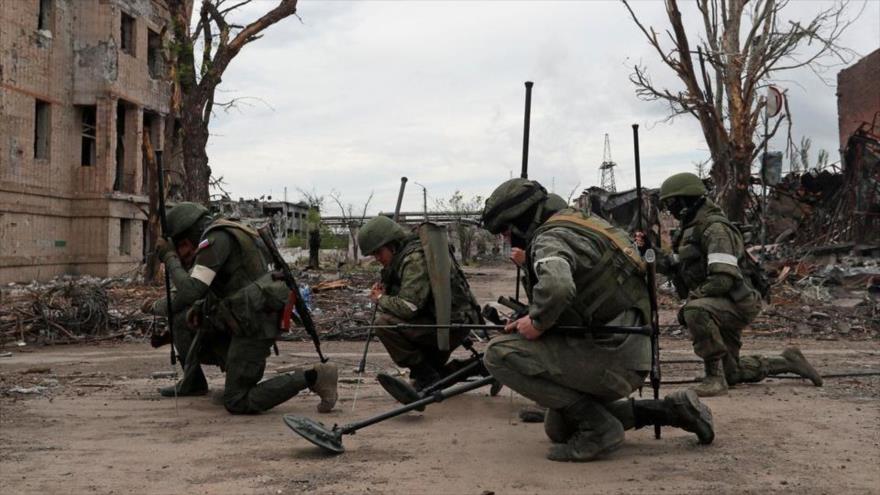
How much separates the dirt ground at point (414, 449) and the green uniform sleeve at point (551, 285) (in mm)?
812

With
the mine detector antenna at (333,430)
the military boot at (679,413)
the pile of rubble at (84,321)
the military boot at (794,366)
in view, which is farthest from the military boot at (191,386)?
the military boot at (794,366)

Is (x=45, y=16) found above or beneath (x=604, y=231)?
above

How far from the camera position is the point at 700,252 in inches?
254

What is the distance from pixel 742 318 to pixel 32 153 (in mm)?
20008

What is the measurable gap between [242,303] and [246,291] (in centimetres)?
9

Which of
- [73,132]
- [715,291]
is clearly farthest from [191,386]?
[73,132]

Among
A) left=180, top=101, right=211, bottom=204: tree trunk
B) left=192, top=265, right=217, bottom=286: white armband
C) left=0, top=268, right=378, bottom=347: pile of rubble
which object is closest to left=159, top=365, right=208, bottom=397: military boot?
left=192, top=265, right=217, bottom=286: white armband

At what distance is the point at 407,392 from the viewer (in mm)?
4836

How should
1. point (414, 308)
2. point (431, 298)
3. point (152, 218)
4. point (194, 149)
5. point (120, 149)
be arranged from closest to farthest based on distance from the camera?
1. point (414, 308)
2. point (431, 298)
3. point (194, 149)
4. point (152, 218)
5. point (120, 149)

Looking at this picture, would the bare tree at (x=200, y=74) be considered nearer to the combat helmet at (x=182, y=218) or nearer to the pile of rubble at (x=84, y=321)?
the pile of rubble at (x=84, y=321)

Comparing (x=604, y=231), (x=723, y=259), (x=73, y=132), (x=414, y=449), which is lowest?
(x=414, y=449)

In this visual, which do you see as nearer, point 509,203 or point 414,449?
point 509,203

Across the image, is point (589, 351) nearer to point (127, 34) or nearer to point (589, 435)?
point (589, 435)

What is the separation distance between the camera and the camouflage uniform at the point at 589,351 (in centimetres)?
409
